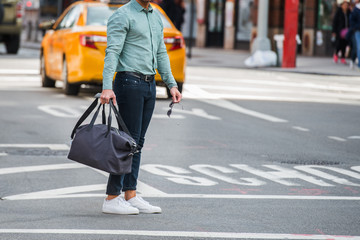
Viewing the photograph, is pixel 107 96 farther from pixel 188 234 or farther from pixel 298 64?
pixel 298 64

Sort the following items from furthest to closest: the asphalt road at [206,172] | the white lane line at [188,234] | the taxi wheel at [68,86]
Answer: the taxi wheel at [68,86] → the asphalt road at [206,172] → the white lane line at [188,234]

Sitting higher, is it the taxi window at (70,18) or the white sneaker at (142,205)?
the taxi window at (70,18)

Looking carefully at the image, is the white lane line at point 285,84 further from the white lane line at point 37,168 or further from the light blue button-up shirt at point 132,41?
the light blue button-up shirt at point 132,41

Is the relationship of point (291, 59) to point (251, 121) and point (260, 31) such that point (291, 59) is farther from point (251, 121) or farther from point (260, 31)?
point (251, 121)

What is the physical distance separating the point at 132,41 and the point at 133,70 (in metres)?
0.20

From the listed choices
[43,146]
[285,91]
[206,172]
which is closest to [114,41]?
[206,172]

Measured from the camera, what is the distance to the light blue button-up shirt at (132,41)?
678cm

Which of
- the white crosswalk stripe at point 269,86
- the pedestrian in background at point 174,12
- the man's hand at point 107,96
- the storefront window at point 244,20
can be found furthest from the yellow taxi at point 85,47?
the storefront window at point 244,20

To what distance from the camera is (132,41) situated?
22.6 ft

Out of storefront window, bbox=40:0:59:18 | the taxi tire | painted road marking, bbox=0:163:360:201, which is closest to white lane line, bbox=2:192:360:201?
painted road marking, bbox=0:163:360:201

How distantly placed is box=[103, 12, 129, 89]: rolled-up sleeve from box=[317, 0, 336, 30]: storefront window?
28.0 meters

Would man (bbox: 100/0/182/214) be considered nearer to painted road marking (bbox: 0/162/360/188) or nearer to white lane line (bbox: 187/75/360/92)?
painted road marking (bbox: 0/162/360/188)

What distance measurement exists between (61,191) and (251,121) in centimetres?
596

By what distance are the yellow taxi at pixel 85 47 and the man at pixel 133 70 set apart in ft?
27.6
